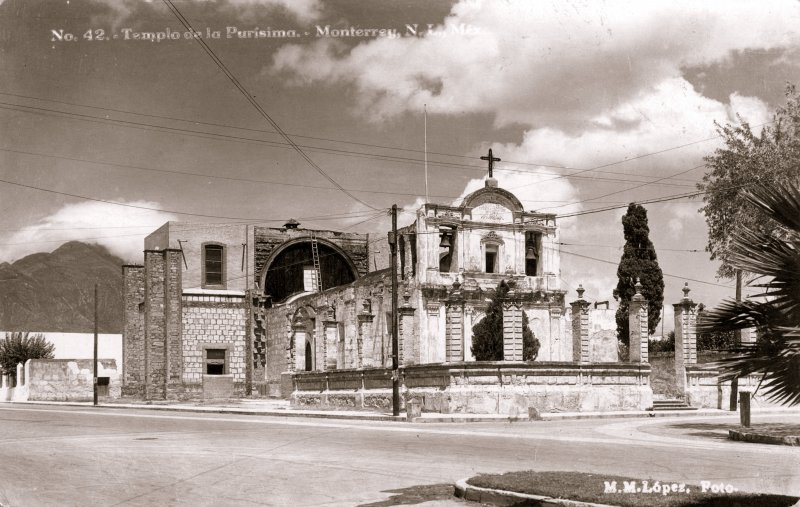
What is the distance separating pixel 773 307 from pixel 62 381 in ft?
187

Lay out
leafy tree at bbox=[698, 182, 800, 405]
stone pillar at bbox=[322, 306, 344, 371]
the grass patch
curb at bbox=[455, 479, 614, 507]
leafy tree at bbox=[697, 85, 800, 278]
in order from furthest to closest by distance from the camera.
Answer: stone pillar at bbox=[322, 306, 344, 371] < leafy tree at bbox=[697, 85, 800, 278] < curb at bbox=[455, 479, 614, 507] < the grass patch < leafy tree at bbox=[698, 182, 800, 405]

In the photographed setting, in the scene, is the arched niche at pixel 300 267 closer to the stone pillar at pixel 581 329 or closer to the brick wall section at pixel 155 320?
the brick wall section at pixel 155 320

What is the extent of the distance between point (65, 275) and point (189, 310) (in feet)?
491

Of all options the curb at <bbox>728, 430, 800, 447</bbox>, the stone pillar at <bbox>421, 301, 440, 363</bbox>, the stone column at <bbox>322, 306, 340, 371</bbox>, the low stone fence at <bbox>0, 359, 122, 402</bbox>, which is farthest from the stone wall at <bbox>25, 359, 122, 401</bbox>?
the curb at <bbox>728, 430, 800, 447</bbox>

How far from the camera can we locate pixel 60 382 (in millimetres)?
58000

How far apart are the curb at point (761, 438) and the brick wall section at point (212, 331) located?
127 feet

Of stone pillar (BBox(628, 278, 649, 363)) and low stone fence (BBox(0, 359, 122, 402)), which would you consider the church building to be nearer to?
stone pillar (BBox(628, 278, 649, 363))

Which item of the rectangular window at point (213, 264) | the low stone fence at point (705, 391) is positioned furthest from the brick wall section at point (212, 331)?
the low stone fence at point (705, 391)

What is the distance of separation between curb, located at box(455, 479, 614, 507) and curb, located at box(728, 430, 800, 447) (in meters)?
10.7

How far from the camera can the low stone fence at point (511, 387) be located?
98.8 feet

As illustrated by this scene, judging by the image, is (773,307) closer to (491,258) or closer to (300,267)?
(491,258)

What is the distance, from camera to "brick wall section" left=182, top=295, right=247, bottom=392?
A: 54.2 meters

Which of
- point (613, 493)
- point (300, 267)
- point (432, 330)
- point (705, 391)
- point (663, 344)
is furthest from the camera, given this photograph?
point (300, 267)

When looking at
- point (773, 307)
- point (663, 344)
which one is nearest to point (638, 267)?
point (663, 344)
